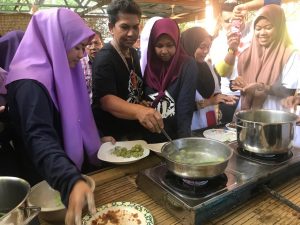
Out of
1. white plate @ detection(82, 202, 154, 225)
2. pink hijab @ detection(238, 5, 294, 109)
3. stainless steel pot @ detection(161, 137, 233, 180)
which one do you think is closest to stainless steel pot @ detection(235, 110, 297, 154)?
stainless steel pot @ detection(161, 137, 233, 180)

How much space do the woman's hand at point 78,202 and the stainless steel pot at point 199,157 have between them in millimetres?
374

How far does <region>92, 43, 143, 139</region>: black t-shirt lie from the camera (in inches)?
64.1

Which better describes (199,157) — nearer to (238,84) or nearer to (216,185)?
(216,185)

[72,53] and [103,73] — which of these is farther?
[103,73]

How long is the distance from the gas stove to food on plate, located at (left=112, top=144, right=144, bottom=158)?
0.27 meters

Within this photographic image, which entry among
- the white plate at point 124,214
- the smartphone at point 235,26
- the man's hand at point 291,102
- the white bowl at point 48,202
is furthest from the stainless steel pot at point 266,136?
the smartphone at point 235,26

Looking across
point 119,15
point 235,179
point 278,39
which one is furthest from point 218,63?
point 235,179

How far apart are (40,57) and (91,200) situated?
2.33 ft

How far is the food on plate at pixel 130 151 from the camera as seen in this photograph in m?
1.47

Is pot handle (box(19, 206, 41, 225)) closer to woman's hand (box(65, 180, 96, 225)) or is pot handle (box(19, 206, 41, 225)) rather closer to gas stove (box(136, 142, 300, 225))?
woman's hand (box(65, 180, 96, 225))

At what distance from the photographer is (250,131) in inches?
49.1

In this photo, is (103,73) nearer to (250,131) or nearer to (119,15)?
(119,15)

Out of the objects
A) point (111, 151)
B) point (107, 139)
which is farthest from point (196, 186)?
point (107, 139)

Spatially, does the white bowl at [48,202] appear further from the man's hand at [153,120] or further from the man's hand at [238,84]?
the man's hand at [238,84]
